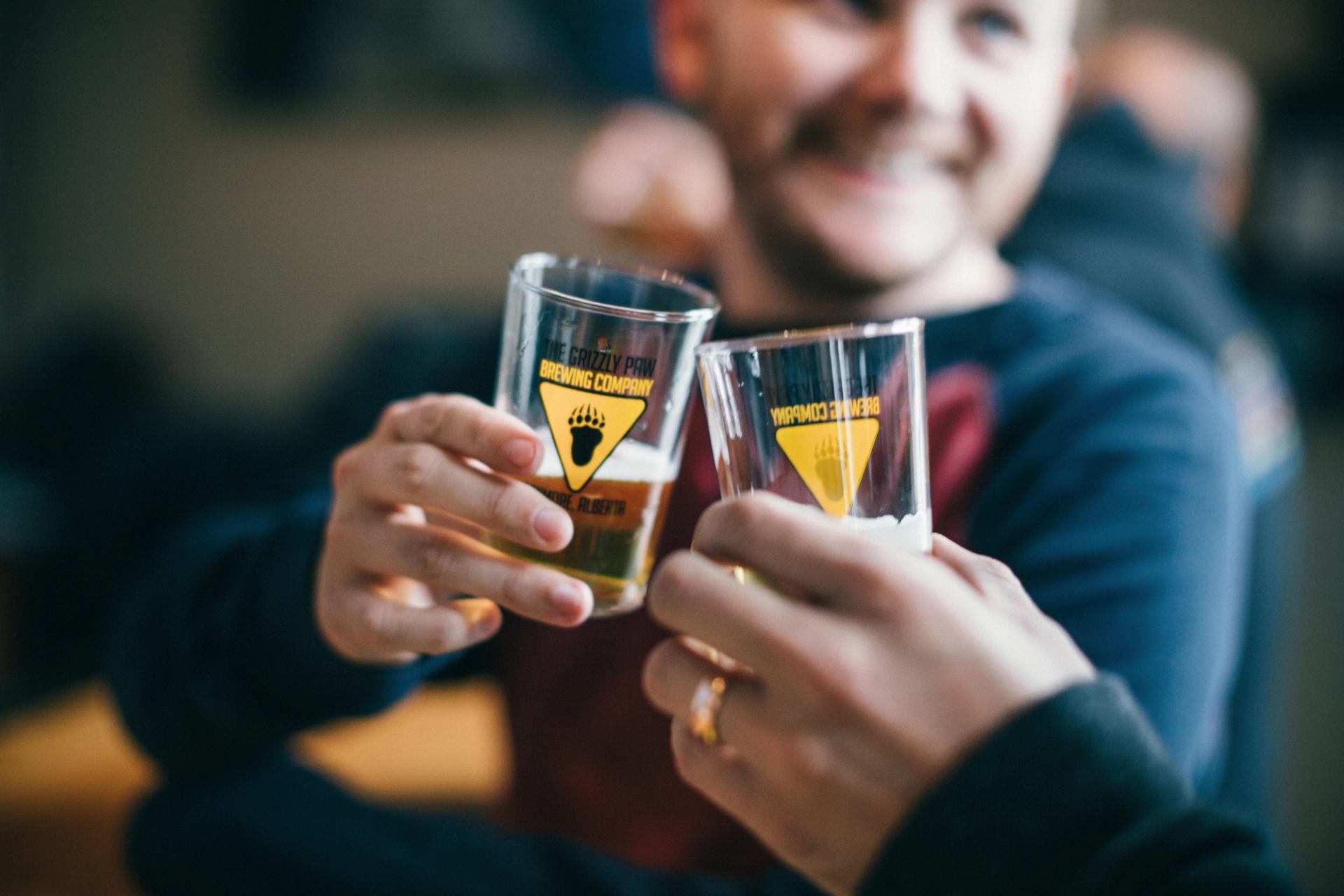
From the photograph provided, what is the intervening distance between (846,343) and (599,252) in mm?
2966

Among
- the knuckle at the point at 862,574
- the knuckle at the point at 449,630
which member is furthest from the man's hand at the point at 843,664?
the knuckle at the point at 449,630

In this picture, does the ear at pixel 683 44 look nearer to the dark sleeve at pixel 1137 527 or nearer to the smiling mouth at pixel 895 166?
the smiling mouth at pixel 895 166

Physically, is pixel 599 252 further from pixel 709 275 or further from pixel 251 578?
pixel 251 578

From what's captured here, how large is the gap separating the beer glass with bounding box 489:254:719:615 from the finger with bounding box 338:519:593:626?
15 mm

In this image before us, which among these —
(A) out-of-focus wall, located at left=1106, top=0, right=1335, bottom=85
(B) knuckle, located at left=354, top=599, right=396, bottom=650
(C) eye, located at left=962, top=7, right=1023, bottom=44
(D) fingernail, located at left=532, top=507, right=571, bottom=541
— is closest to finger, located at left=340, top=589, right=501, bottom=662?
(B) knuckle, located at left=354, top=599, right=396, bottom=650

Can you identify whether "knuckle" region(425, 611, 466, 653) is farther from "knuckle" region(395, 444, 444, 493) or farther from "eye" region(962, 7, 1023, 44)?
"eye" region(962, 7, 1023, 44)

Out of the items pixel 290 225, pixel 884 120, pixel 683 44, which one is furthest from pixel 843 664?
pixel 290 225

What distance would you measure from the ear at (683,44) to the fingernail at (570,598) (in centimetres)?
73

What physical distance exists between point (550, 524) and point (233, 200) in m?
3.80

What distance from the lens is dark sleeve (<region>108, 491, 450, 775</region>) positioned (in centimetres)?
78

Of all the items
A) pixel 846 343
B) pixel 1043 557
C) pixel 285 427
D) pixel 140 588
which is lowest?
pixel 285 427

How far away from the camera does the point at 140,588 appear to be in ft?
3.35

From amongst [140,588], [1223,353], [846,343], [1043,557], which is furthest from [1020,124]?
[140,588]

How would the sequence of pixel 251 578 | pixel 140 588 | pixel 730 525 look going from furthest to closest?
pixel 140 588, pixel 251 578, pixel 730 525
